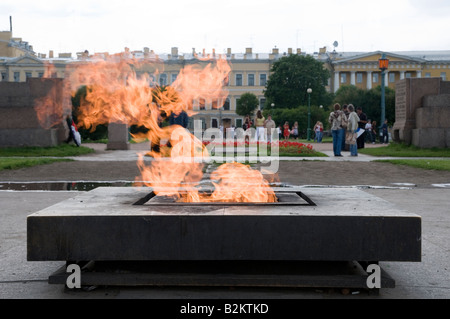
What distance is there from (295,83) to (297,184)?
6793 cm

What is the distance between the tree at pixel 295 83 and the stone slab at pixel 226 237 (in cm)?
7363

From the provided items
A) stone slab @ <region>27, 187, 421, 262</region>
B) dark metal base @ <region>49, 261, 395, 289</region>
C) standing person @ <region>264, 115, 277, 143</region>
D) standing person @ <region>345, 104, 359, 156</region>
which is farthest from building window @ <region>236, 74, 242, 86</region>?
stone slab @ <region>27, 187, 421, 262</region>

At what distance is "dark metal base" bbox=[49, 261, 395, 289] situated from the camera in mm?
3584

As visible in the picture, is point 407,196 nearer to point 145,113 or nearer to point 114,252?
point 145,113

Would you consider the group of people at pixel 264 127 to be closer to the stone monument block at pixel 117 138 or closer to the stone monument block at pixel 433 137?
the stone monument block at pixel 433 137

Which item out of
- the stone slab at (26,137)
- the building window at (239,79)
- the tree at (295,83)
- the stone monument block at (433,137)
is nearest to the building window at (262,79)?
the building window at (239,79)

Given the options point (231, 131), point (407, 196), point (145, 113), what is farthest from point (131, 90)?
point (231, 131)

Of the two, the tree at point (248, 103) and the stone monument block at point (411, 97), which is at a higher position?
the tree at point (248, 103)

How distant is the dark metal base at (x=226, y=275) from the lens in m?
3.58

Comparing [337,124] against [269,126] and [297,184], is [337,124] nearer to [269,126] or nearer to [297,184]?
[269,126]

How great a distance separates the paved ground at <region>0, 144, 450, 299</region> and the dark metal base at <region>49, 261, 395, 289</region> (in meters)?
0.07

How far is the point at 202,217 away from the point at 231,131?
133 ft

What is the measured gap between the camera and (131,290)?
3.68 meters
